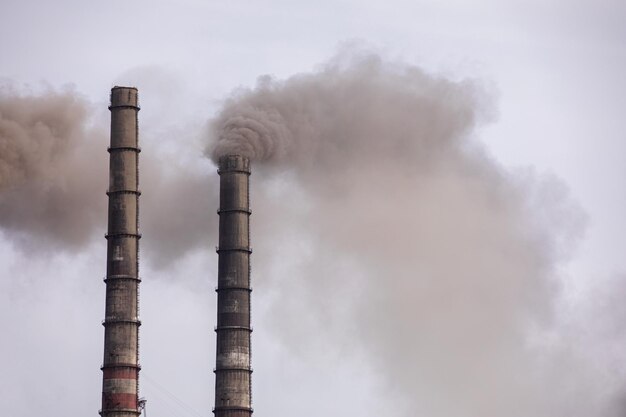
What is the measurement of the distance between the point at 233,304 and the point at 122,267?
5857 mm

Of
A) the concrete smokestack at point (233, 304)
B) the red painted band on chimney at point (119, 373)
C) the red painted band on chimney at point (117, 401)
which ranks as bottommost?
the red painted band on chimney at point (117, 401)

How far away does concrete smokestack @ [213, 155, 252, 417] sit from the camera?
72938 millimetres

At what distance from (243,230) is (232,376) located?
20.4 feet

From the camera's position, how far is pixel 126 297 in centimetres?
6938

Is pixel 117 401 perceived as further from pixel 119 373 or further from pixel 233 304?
pixel 233 304

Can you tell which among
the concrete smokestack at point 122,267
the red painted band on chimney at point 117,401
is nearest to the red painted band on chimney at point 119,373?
the concrete smokestack at point 122,267

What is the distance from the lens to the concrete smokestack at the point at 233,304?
239 ft

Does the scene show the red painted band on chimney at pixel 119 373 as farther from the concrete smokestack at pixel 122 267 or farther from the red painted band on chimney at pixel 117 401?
the red painted band on chimney at pixel 117 401

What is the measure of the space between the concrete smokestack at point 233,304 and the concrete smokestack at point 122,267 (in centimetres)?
487

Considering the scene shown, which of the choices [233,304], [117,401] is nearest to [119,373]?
[117,401]

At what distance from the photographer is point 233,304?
2889 inches

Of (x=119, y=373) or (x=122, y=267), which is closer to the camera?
(x=119, y=373)

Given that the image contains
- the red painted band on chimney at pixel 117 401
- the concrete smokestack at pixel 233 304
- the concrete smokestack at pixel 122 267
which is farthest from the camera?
the concrete smokestack at pixel 233 304

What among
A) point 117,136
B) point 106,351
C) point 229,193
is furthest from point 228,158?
point 106,351
